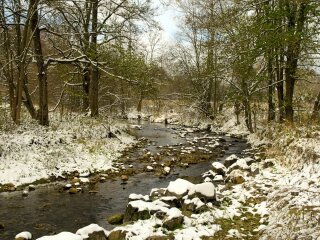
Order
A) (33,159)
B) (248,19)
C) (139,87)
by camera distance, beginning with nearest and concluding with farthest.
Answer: (33,159), (248,19), (139,87)

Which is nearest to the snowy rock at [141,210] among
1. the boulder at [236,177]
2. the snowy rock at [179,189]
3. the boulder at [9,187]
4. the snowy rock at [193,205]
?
the snowy rock at [193,205]

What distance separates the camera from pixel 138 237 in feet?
21.4

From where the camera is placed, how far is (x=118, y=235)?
6629mm

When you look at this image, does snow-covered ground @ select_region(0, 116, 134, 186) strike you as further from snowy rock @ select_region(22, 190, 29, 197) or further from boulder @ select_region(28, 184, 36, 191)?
snowy rock @ select_region(22, 190, 29, 197)

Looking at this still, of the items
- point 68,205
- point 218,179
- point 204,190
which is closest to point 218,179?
point 218,179

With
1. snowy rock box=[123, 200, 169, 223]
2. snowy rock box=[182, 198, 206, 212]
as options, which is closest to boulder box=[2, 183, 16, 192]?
snowy rock box=[123, 200, 169, 223]

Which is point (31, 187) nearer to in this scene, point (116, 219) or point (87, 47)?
point (116, 219)

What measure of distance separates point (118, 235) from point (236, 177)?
467 cm

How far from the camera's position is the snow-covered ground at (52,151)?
11.5 metres

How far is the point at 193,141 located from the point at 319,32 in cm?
962

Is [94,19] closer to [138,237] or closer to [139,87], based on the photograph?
[139,87]

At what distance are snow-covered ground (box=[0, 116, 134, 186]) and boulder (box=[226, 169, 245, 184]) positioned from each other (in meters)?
4.77

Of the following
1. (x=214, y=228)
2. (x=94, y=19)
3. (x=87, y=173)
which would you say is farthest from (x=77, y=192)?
(x=94, y=19)

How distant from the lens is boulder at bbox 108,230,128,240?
21.6ft
